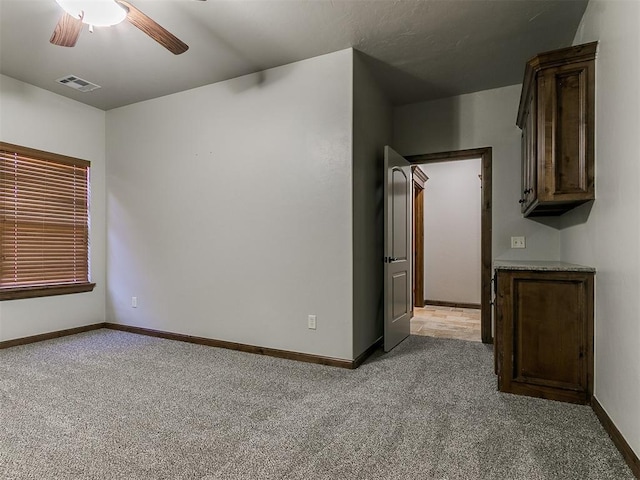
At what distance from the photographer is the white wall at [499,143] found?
3645mm

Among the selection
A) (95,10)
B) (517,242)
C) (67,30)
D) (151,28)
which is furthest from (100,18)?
(517,242)

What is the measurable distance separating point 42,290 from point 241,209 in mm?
2387

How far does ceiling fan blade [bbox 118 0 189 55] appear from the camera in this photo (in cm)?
203

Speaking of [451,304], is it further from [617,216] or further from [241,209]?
[617,216]

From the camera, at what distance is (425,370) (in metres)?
2.96

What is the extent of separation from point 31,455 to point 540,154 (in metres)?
3.34

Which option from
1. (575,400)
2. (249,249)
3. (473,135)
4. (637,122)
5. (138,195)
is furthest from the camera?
(138,195)

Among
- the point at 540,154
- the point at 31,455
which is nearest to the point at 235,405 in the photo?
the point at 31,455

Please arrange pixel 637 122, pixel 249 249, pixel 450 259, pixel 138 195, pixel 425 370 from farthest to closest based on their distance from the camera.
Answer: pixel 450 259, pixel 138 195, pixel 249 249, pixel 425 370, pixel 637 122

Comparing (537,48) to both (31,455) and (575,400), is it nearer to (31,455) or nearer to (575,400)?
(575,400)

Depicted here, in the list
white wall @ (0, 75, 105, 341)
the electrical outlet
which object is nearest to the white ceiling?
white wall @ (0, 75, 105, 341)

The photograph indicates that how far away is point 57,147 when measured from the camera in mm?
4055

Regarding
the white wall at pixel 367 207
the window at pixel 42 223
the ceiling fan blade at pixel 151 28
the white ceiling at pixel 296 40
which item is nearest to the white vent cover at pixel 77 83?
the white ceiling at pixel 296 40

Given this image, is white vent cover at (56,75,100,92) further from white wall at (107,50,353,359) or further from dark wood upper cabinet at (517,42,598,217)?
dark wood upper cabinet at (517,42,598,217)
